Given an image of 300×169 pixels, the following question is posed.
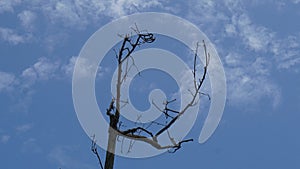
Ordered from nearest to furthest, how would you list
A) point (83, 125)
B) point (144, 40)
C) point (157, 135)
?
point (157, 135)
point (83, 125)
point (144, 40)

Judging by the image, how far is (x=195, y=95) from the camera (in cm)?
333

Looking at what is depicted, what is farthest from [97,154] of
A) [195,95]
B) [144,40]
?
[144,40]

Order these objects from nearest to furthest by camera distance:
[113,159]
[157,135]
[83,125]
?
[113,159]
[157,135]
[83,125]

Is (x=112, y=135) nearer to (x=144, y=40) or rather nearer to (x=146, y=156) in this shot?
(x=146, y=156)

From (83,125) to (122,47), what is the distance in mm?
844

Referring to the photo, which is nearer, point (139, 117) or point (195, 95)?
point (195, 95)

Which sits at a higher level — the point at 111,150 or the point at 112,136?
the point at 112,136

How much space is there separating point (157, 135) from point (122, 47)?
991 millimetres

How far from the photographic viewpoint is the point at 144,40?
3811 millimetres

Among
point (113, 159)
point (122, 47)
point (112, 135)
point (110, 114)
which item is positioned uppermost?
point (122, 47)

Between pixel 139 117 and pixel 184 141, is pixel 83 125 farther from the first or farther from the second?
pixel 184 141

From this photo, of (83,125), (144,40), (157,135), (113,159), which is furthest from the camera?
(144,40)

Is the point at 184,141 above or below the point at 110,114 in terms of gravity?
below

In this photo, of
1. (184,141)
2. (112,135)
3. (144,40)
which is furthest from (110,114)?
(144,40)
